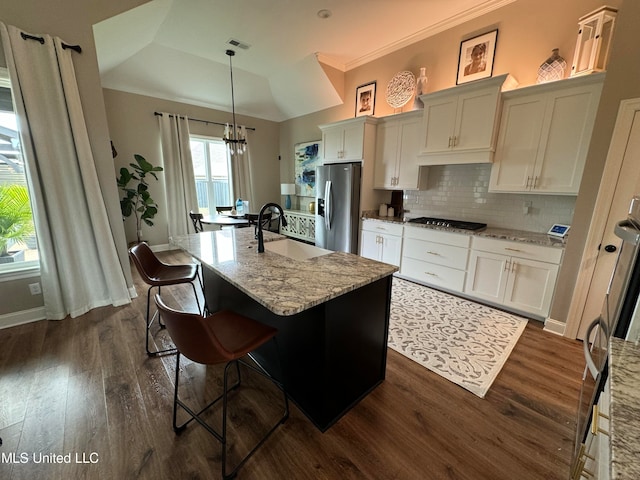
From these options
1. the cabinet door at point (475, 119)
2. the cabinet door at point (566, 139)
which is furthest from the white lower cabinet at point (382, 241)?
the cabinet door at point (566, 139)

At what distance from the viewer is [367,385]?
1.75 m

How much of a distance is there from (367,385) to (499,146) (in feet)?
9.14

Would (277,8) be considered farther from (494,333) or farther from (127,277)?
(494,333)

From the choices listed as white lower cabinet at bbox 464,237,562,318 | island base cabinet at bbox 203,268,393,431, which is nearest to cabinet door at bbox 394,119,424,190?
white lower cabinet at bbox 464,237,562,318

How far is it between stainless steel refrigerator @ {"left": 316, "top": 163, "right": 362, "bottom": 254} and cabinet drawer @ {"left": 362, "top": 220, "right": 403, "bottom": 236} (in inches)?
6.8

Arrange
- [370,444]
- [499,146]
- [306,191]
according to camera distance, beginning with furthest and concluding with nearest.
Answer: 1. [306,191]
2. [499,146]
3. [370,444]

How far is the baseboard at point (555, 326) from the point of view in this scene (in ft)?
7.98

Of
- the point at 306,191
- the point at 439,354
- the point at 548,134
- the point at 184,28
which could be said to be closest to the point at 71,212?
the point at 184,28

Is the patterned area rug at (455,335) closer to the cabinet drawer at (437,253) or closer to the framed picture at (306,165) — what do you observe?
the cabinet drawer at (437,253)

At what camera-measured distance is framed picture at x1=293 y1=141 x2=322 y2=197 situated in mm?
5523

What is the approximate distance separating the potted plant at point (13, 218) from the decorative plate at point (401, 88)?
4414 millimetres

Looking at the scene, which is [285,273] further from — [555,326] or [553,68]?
[553,68]

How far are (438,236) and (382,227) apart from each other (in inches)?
32.1

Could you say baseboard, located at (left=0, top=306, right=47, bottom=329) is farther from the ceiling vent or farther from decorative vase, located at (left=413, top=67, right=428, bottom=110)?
decorative vase, located at (left=413, top=67, right=428, bottom=110)
